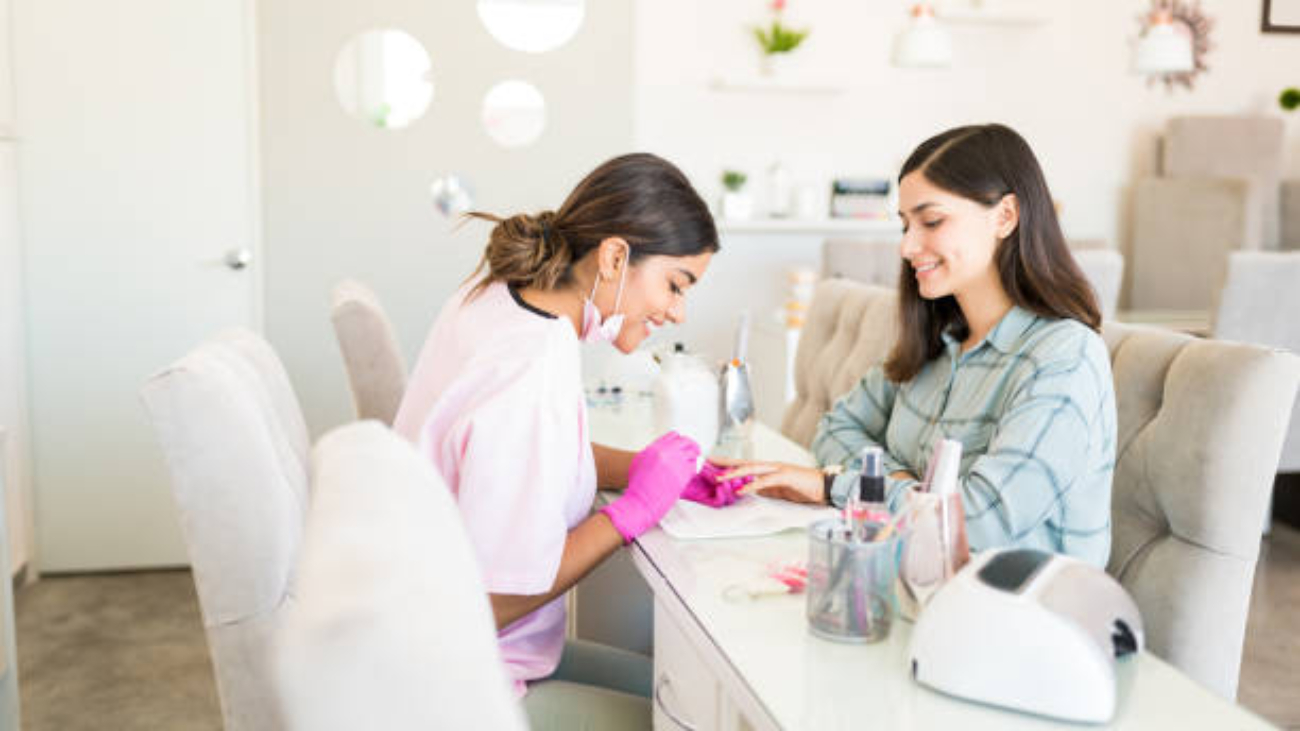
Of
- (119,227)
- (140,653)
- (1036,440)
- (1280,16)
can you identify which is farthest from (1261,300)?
(119,227)

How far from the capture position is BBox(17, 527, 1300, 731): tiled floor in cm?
258

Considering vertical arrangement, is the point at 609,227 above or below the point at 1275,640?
above

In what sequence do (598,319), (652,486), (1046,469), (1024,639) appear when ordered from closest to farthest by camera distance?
(1024,639), (1046,469), (652,486), (598,319)

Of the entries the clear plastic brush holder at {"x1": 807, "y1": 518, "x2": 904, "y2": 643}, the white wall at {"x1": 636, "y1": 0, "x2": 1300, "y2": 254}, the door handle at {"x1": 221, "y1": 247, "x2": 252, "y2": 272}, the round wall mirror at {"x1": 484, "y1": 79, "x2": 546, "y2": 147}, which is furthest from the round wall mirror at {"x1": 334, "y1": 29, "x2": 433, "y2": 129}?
the clear plastic brush holder at {"x1": 807, "y1": 518, "x2": 904, "y2": 643}

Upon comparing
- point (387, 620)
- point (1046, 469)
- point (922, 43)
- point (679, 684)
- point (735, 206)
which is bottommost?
point (679, 684)

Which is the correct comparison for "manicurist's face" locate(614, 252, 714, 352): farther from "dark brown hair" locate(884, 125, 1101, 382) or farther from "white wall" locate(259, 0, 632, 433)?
"white wall" locate(259, 0, 632, 433)

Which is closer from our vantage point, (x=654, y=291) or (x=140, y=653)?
(x=654, y=291)

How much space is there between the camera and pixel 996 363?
162 cm

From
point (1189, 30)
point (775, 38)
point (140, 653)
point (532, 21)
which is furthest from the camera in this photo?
point (1189, 30)

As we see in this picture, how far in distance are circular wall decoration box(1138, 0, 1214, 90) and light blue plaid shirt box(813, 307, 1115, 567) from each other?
363 cm

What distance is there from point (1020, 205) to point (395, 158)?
2796 mm

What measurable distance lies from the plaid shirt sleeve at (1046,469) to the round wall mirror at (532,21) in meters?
2.92

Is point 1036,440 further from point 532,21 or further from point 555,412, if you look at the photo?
point 532,21

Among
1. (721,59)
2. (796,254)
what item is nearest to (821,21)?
(721,59)
